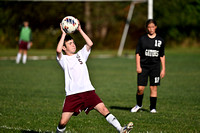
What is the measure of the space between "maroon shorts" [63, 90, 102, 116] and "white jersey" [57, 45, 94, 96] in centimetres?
6

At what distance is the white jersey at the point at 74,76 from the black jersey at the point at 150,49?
2823mm

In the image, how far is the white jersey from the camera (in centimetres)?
556

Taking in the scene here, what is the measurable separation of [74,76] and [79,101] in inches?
14.4

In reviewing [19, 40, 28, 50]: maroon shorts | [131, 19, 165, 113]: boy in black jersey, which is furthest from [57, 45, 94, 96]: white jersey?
[19, 40, 28, 50]: maroon shorts

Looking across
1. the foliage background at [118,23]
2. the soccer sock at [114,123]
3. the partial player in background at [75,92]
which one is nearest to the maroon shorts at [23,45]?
the partial player in background at [75,92]

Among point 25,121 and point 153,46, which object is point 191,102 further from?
point 25,121

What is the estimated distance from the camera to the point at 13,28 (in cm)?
3981

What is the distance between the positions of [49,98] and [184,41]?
36336 mm

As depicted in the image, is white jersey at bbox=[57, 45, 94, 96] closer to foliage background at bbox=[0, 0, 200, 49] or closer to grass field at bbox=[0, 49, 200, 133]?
grass field at bbox=[0, 49, 200, 133]

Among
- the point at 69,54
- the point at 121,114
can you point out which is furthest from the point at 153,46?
the point at 69,54

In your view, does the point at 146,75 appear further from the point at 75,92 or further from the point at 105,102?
the point at 75,92

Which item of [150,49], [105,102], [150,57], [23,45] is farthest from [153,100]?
[23,45]

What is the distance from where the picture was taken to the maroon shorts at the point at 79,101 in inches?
217

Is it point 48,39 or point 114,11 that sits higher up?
point 114,11
